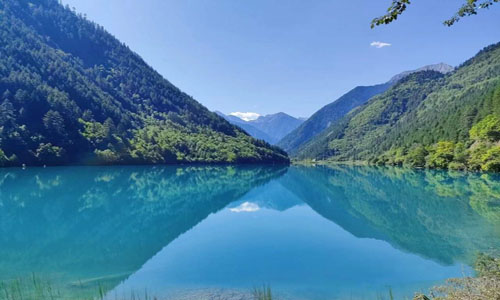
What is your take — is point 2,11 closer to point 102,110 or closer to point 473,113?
point 102,110

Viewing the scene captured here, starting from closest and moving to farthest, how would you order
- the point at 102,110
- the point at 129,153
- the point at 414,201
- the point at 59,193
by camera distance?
1. the point at 414,201
2. the point at 59,193
3. the point at 129,153
4. the point at 102,110

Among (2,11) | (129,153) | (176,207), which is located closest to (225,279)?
(176,207)

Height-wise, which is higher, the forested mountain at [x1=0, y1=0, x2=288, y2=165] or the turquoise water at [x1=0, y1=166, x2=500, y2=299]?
the forested mountain at [x1=0, y1=0, x2=288, y2=165]

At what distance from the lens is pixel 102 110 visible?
12494cm

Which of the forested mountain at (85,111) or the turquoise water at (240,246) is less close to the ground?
the forested mountain at (85,111)

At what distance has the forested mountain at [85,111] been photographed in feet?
293

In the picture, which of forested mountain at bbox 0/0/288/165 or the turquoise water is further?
forested mountain at bbox 0/0/288/165

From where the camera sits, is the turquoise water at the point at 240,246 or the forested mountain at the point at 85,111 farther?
the forested mountain at the point at 85,111

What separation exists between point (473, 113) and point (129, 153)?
108m

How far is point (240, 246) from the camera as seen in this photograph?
1620cm

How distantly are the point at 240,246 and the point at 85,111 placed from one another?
117 m

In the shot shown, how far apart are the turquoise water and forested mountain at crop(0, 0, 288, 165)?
69332 mm

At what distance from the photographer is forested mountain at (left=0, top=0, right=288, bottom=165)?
89.2 metres

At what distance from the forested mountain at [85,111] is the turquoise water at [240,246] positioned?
69332 millimetres
